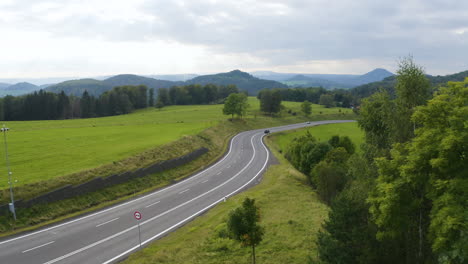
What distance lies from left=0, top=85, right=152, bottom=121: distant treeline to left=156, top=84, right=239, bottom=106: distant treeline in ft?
56.6

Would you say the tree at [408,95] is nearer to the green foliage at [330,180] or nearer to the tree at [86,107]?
the green foliage at [330,180]

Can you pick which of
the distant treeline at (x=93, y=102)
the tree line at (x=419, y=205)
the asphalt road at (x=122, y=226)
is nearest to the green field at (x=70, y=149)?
the asphalt road at (x=122, y=226)

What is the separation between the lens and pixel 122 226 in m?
30.2

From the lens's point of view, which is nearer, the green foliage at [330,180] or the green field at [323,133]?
the green foliage at [330,180]

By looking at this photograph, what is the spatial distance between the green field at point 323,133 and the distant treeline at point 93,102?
275 feet

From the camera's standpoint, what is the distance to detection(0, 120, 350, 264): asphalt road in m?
24.7

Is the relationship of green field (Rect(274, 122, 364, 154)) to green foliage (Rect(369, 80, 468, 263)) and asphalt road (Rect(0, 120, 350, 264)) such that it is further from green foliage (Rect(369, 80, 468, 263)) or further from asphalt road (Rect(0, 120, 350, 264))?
green foliage (Rect(369, 80, 468, 263))

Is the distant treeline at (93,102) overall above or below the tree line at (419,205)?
above

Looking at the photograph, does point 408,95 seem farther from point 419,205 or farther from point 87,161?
point 87,161

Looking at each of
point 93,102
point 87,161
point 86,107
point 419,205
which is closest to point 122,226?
point 87,161

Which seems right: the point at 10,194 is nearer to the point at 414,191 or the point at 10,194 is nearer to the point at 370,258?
the point at 370,258

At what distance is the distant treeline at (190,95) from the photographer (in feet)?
566

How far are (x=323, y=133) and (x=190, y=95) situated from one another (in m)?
102

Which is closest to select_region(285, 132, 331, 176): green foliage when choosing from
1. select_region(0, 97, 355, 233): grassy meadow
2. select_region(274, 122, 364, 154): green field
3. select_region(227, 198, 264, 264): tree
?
select_region(0, 97, 355, 233): grassy meadow
